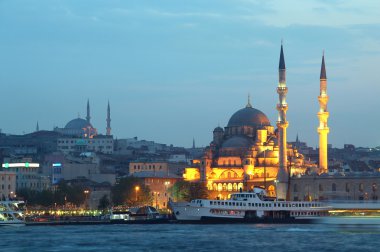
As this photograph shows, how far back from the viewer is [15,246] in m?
75.0

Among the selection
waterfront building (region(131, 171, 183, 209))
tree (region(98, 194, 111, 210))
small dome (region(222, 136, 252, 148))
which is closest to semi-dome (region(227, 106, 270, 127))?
small dome (region(222, 136, 252, 148))

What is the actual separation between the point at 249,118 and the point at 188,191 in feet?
60.4

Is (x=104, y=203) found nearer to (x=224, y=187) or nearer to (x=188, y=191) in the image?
(x=188, y=191)

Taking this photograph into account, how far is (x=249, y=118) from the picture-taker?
148500 mm

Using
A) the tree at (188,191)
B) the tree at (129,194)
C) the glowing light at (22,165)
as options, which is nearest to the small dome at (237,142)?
the tree at (188,191)

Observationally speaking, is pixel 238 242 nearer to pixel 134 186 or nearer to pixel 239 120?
pixel 134 186

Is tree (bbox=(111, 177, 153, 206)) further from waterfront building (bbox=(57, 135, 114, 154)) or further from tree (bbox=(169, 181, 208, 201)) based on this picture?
waterfront building (bbox=(57, 135, 114, 154))

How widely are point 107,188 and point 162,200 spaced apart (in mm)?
6676

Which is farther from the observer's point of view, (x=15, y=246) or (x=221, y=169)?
(x=221, y=169)

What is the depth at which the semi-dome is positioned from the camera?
148125 mm

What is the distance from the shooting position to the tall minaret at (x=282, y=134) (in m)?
130

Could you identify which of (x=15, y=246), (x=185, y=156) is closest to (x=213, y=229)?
(x=15, y=246)

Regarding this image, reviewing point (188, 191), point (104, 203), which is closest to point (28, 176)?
point (104, 203)

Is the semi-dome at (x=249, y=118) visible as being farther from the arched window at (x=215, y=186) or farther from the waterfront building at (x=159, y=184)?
the waterfront building at (x=159, y=184)
